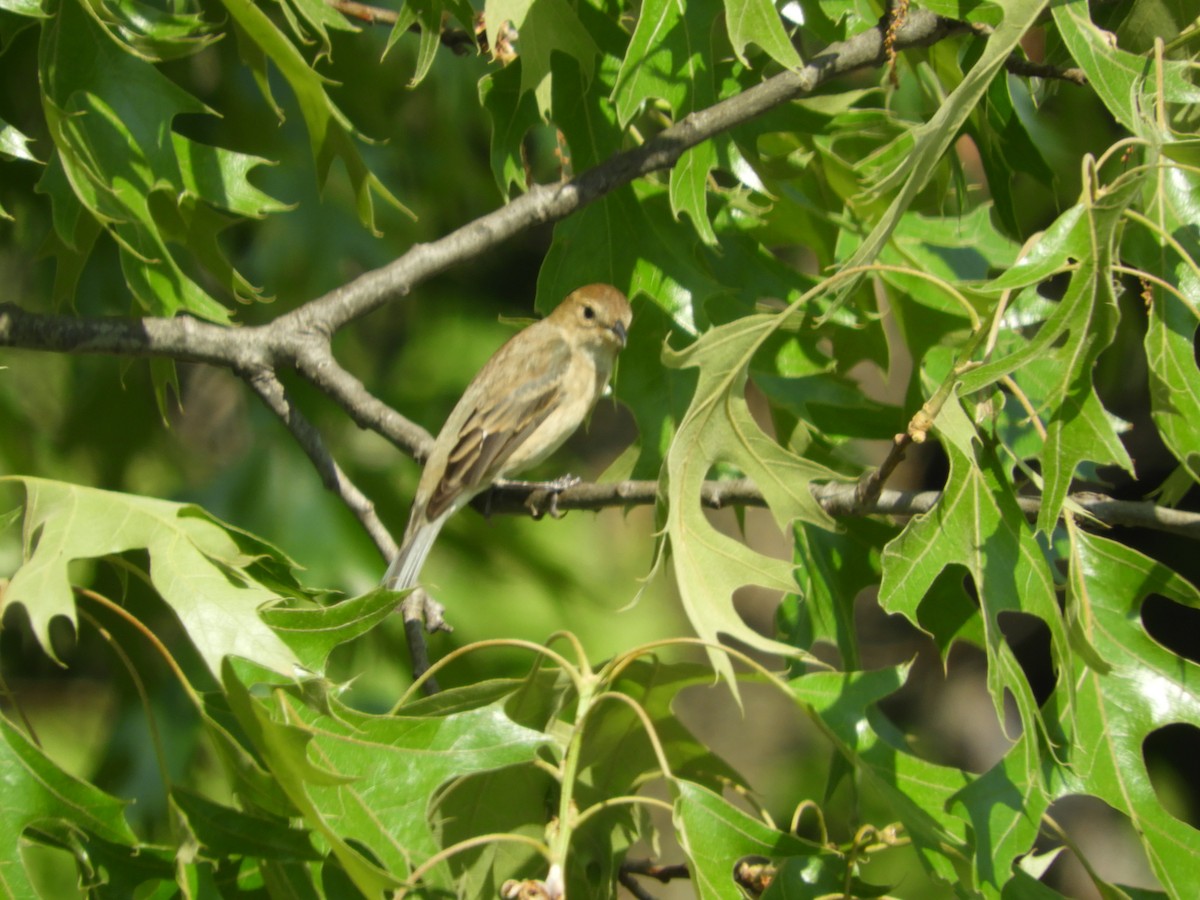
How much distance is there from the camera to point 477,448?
13.7ft

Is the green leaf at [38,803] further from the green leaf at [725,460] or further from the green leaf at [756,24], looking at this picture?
the green leaf at [756,24]

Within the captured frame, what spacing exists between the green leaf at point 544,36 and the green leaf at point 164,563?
3.87 feet

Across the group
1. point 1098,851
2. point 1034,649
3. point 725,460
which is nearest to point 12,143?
point 725,460

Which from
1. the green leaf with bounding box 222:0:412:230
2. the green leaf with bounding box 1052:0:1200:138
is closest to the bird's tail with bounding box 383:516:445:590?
the green leaf with bounding box 222:0:412:230

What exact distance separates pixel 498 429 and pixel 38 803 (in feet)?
8.24

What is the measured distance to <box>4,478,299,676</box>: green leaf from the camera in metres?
1.91

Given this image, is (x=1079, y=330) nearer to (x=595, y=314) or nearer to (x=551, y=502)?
(x=551, y=502)

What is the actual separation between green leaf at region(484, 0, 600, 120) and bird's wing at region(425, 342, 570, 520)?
1.53 meters

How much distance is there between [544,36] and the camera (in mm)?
2658

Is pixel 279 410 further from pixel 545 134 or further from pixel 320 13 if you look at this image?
pixel 545 134

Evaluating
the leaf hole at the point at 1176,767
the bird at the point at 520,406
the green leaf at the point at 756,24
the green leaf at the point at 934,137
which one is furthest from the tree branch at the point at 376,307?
the leaf hole at the point at 1176,767

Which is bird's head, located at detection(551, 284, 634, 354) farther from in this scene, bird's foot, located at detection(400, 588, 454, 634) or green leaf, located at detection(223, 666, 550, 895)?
green leaf, located at detection(223, 666, 550, 895)

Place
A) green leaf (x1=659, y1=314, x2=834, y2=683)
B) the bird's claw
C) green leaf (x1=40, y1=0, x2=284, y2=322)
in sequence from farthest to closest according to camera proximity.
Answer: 1. the bird's claw
2. green leaf (x1=40, y1=0, x2=284, y2=322)
3. green leaf (x1=659, y1=314, x2=834, y2=683)

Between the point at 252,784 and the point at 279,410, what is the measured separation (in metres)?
1.11
